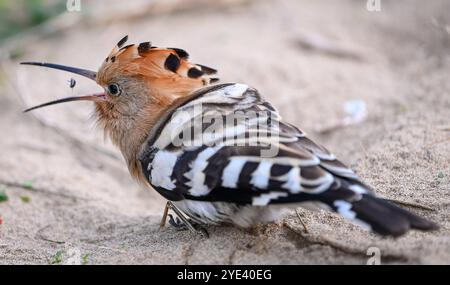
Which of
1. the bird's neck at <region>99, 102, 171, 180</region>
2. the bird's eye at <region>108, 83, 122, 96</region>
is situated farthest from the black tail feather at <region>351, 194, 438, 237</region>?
the bird's eye at <region>108, 83, 122, 96</region>

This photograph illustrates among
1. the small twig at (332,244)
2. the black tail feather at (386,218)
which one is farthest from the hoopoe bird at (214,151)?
the small twig at (332,244)

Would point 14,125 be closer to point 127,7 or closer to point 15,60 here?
point 15,60

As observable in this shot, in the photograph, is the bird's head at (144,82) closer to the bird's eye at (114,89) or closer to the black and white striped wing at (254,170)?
the bird's eye at (114,89)

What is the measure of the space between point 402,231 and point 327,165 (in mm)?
429

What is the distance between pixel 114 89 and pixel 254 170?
1.17 m

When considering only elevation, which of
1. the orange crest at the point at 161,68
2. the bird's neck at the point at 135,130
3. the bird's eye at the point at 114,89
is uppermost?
the orange crest at the point at 161,68

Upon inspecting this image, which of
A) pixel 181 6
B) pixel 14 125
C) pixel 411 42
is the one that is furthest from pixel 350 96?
pixel 14 125

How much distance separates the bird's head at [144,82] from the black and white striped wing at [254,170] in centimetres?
22

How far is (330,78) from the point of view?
5625mm

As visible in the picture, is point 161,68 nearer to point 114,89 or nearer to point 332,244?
point 114,89

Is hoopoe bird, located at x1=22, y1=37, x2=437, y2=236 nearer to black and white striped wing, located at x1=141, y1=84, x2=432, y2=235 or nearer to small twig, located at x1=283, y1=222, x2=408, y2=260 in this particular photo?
black and white striped wing, located at x1=141, y1=84, x2=432, y2=235

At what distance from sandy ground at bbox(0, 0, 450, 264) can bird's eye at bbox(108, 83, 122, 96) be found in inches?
27.6

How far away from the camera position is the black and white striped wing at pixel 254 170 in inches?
97.3

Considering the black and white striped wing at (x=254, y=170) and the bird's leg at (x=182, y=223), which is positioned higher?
the black and white striped wing at (x=254, y=170)
